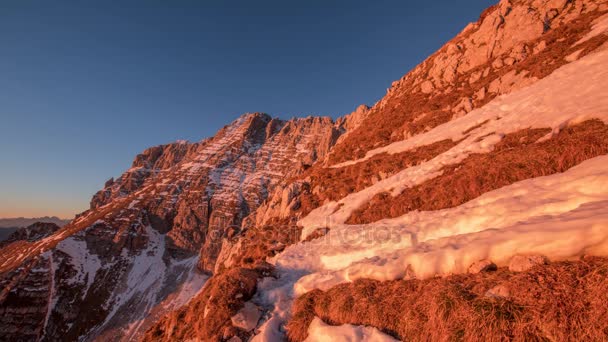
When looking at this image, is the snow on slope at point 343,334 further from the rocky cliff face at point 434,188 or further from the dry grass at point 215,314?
the dry grass at point 215,314

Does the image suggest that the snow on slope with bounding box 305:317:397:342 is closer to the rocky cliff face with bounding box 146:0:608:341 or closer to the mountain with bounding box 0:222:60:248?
the rocky cliff face with bounding box 146:0:608:341

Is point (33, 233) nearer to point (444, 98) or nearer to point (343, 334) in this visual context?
point (444, 98)

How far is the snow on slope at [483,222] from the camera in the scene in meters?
5.55

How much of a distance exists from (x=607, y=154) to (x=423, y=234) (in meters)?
6.34

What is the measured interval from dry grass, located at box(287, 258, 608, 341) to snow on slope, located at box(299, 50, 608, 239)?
11.3 metres

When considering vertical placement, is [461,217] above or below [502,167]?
below

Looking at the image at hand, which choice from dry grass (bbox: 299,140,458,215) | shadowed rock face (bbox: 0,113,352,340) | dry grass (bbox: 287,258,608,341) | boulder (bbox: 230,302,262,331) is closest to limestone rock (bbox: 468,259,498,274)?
dry grass (bbox: 287,258,608,341)

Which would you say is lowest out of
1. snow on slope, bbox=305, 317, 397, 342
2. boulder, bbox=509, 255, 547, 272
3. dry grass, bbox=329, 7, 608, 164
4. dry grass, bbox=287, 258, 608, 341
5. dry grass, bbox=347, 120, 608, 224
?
snow on slope, bbox=305, 317, 397, 342

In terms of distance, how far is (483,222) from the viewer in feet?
28.5

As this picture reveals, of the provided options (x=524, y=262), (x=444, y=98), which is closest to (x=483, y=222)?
(x=524, y=262)

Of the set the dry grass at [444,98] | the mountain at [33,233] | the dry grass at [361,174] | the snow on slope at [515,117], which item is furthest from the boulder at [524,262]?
the mountain at [33,233]

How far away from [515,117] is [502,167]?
851 centimetres

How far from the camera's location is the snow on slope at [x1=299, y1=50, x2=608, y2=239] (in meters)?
13.4

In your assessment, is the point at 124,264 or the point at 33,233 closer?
the point at 124,264
